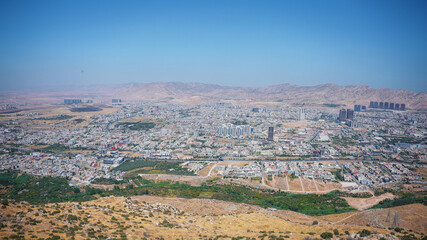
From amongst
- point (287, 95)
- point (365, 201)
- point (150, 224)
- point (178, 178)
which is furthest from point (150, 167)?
point (287, 95)

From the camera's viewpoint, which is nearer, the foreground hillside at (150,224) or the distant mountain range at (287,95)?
the foreground hillside at (150,224)

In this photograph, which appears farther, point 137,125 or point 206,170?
point 137,125

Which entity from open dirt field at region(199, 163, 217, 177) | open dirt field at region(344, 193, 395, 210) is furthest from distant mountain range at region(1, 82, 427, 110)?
open dirt field at region(344, 193, 395, 210)

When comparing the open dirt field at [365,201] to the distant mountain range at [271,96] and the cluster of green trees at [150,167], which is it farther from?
the distant mountain range at [271,96]

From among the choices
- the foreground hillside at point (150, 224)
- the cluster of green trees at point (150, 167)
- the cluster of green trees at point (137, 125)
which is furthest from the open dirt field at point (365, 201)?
the cluster of green trees at point (137, 125)

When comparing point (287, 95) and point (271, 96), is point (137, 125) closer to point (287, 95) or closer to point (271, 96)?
point (271, 96)
